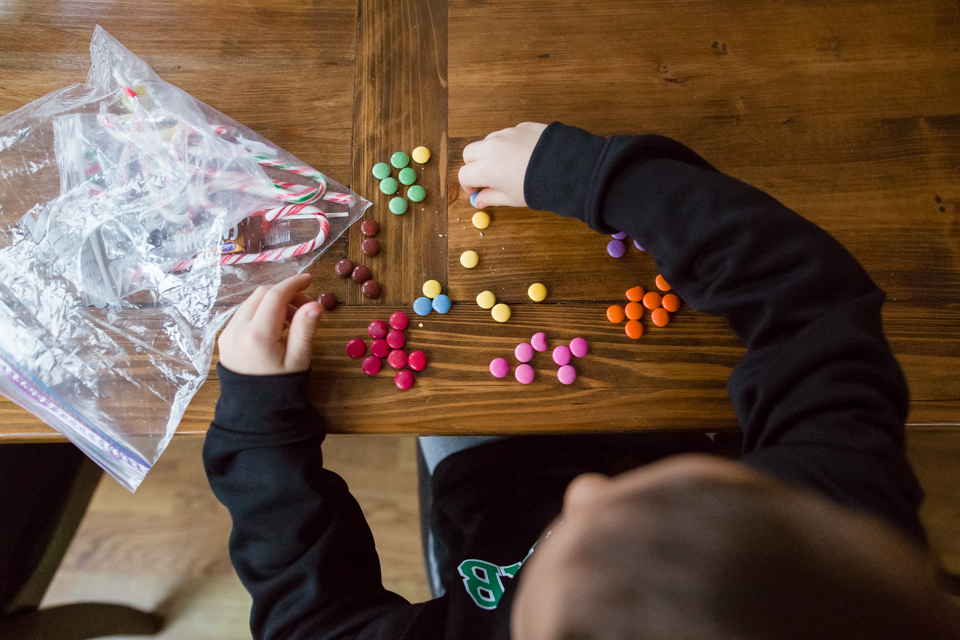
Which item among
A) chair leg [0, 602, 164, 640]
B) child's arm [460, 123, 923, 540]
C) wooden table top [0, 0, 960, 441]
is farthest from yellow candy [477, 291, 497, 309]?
chair leg [0, 602, 164, 640]

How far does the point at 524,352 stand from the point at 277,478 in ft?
0.99

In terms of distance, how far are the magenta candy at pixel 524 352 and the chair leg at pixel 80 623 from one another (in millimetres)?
761

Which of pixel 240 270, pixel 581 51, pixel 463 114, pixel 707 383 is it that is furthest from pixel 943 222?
pixel 240 270

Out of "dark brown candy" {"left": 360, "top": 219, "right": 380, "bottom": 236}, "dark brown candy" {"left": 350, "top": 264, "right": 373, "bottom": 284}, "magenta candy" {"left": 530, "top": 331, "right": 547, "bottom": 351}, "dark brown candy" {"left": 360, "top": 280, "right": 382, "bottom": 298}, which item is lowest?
"magenta candy" {"left": 530, "top": 331, "right": 547, "bottom": 351}

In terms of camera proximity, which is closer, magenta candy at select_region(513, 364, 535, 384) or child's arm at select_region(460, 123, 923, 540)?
child's arm at select_region(460, 123, 923, 540)

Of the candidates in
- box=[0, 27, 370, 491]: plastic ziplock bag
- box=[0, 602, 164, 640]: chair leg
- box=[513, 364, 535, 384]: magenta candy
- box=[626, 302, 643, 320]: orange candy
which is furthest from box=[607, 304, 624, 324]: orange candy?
box=[0, 602, 164, 640]: chair leg

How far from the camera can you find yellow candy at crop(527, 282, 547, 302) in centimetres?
63

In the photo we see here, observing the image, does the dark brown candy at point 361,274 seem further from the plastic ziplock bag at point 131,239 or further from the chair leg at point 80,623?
the chair leg at point 80,623

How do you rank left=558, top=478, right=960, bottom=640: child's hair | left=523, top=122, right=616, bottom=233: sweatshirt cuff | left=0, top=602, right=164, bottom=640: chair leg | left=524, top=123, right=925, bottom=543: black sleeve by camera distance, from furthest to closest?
left=0, top=602, right=164, bottom=640: chair leg, left=523, top=122, right=616, bottom=233: sweatshirt cuff, left=524, top=123, right=925, bottom=543: black sleeve, left=558, top=478, right=960, bottom=640: child's hair

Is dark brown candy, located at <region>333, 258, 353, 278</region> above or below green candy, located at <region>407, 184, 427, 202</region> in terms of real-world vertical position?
below

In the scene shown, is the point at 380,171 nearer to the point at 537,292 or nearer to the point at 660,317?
the point at 537,292

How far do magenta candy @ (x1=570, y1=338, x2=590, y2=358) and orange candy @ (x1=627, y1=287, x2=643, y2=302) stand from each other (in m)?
0.08

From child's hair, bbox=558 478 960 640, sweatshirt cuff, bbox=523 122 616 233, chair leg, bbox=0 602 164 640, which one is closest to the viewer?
child's hair, bbox=558 478 960 640

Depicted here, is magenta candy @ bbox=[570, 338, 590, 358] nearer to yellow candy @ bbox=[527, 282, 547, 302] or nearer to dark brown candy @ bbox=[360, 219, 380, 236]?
yellow candy @ bbox=[527, 282, 547, 302]
